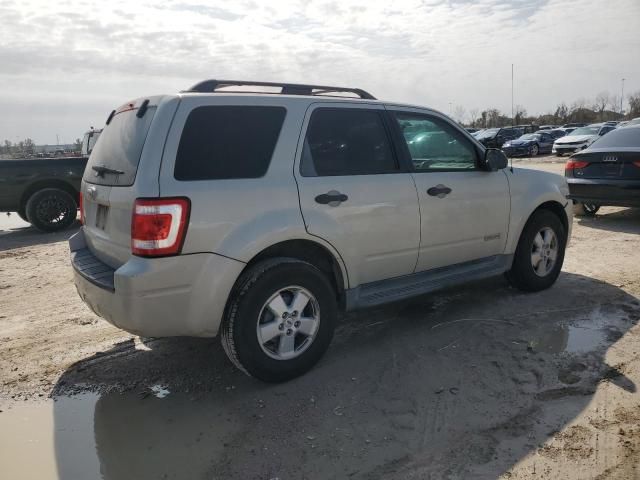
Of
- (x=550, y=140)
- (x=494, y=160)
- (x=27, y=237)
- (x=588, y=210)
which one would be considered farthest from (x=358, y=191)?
(x=550, y=140)

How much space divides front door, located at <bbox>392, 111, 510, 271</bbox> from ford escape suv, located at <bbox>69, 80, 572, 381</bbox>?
Result: 1cm

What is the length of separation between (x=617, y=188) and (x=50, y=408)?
8.43m

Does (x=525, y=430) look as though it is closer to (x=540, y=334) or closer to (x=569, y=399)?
(x=569, y=399)

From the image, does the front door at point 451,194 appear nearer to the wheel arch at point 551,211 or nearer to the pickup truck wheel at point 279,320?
the wheel arch at point 551,211

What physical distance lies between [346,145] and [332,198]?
493 mm

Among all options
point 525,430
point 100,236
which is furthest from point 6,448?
point 525,430

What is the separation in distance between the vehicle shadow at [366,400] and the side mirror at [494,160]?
1.32 m

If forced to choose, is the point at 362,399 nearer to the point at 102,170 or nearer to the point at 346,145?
the point at 346,145

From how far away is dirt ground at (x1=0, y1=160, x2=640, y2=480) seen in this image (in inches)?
106

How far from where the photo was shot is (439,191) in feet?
13.8

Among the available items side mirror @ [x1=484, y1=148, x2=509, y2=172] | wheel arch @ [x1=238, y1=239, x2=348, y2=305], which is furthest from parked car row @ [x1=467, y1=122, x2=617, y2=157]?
wheel arch @ [x1=238, y1=239, x2=348, y2=305]

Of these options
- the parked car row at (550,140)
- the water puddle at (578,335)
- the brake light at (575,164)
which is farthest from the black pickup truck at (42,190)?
the parked car row at (550,140)

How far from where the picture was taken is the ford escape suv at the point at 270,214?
9.96ft

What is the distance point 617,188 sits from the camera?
827cm
